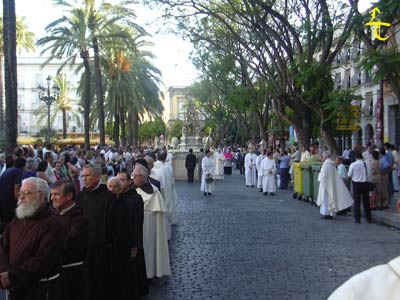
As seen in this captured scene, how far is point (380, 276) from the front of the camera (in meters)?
1.55

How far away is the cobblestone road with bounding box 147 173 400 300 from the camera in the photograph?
7809 millimetres

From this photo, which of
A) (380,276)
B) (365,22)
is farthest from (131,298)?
(365,22)

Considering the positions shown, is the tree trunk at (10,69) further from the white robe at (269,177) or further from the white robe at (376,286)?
the white robe at (376,286)

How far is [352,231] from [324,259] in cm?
364

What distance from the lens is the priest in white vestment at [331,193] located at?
15.4 m

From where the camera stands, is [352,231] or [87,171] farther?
[352,231]

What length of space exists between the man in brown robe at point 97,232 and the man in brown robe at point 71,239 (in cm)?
65

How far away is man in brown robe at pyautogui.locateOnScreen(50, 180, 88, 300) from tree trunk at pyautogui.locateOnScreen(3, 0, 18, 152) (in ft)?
37.4

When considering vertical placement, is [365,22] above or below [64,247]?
above

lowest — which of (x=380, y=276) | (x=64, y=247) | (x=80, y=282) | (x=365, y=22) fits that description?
(x=80, y=282)

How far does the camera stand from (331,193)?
15.4 metres

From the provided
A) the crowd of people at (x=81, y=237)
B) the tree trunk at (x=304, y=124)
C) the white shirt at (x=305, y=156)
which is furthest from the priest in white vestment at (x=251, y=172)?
the crowd of people at (x=81, y=237)

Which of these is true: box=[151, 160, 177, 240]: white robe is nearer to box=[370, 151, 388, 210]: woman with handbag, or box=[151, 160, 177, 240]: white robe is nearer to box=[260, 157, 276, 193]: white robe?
box=[370, 151, 388, 210]: woman with handbag

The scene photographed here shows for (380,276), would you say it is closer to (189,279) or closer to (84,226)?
(84,226)
